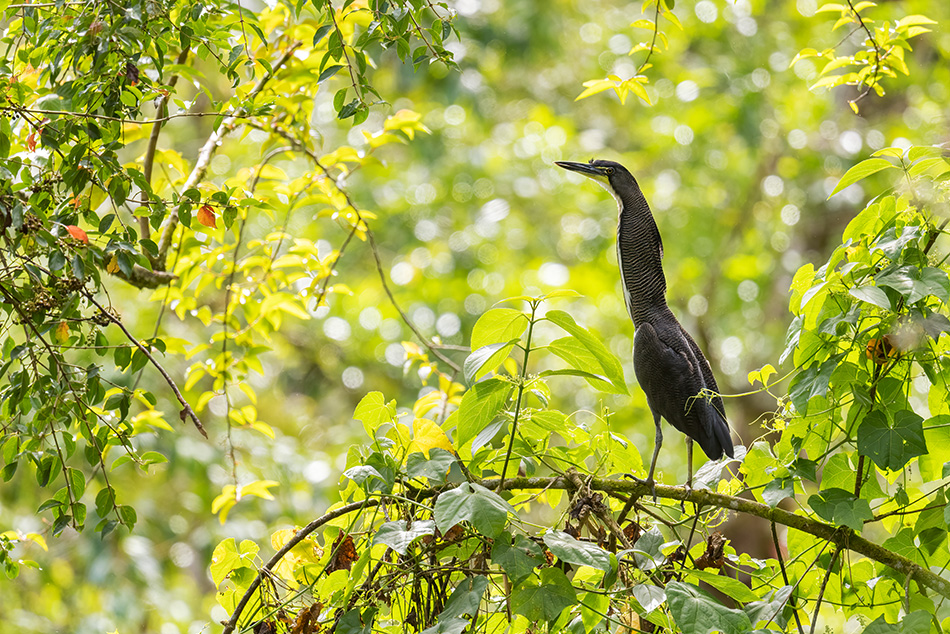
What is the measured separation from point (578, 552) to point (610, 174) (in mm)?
855

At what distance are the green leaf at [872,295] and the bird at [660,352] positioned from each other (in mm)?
513

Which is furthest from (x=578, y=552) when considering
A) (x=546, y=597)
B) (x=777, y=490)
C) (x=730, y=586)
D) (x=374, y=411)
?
(x=374, y=411)

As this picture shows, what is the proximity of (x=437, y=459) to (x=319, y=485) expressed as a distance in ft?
12.5

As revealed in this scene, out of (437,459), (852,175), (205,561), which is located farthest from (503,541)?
(205,561)

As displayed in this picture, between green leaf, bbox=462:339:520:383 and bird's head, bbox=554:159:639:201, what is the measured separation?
568 mm

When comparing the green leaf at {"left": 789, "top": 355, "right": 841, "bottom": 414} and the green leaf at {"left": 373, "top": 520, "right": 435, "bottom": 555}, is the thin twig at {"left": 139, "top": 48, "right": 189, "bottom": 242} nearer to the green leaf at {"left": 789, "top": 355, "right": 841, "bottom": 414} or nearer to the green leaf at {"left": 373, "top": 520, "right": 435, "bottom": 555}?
the green leaf at {"left": 373, "top": 520, "right": 435, "bottom": 555}

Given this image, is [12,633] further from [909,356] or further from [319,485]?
[909,356]

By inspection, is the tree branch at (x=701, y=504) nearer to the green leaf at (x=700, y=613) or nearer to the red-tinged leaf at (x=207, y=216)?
the green leaf at (x=700, y=613)

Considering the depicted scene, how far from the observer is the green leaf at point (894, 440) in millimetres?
1044

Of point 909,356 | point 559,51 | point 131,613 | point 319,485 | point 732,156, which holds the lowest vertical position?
point 909,356

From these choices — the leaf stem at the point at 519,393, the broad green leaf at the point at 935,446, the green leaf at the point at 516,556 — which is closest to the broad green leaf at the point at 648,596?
the green leaf at the point at 516,556

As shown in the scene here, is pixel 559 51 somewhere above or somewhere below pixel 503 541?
above

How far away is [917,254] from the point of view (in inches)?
40.8

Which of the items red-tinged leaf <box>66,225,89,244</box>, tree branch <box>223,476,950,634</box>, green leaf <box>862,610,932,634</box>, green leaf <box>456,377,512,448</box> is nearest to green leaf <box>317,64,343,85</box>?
red-tinged leaf <box>66,225,89,244</box>
